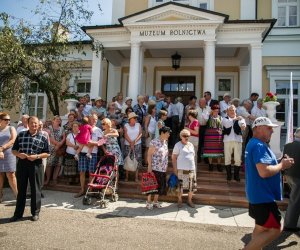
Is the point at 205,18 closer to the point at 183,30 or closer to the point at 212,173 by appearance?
→ the point at 183,30

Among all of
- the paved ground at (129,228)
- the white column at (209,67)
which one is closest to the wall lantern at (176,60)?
the white column at (209,67)

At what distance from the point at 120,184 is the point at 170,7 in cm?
674

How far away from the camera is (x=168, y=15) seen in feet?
36.4

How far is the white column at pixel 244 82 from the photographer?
1358 centimetres

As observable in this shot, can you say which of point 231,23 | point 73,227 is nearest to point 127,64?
point 231,23

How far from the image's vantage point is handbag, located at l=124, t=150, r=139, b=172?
7762 mm

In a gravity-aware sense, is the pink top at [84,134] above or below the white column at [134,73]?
below

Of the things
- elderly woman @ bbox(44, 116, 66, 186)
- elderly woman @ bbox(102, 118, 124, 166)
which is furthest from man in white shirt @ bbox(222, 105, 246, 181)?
elderly woman @ bbox(44, 116, 66, 186)

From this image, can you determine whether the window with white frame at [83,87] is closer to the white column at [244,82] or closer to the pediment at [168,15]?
the pediment at [168,15]

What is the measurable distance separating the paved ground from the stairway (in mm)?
288

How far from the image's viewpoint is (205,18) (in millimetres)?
10688

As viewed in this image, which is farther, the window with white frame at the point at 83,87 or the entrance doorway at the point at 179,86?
the window with white frame at the point at 83,87

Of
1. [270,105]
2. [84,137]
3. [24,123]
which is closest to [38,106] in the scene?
[24,123]

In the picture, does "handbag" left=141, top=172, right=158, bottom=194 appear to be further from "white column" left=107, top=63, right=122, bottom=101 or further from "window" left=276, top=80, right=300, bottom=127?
"window" left=276, top=80, right=300, bottom=127
